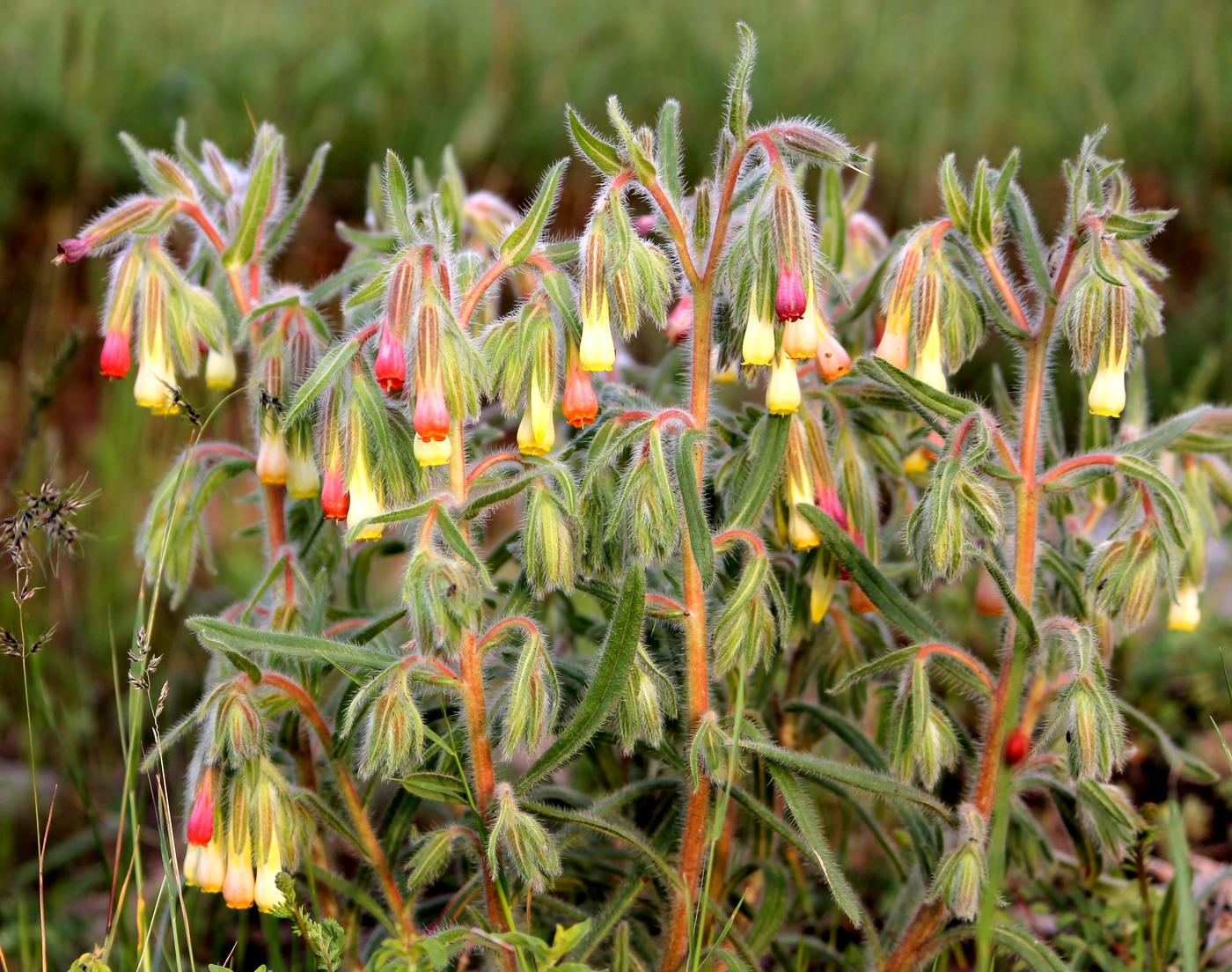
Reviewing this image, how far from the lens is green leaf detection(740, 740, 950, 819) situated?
198 cm

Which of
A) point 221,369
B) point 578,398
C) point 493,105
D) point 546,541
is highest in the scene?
point 493,105

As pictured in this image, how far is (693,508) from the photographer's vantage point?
1872 millimetres

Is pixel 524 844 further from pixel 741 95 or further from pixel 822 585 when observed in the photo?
pixel 741 95

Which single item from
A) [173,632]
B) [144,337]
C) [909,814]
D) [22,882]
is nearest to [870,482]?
[909,814]

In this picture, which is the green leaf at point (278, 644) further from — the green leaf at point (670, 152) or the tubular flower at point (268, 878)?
the green leaf at point (670, 152)

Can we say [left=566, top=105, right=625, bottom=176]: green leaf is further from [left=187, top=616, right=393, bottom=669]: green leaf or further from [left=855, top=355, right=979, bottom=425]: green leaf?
[left=187, top=616, right=393, bottom=669]: green leaf

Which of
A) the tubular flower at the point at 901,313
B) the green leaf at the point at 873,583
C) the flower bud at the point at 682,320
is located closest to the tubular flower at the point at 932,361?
the tubular flower at the point at 901,313

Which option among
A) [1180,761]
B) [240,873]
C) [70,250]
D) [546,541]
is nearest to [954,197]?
[546,541]

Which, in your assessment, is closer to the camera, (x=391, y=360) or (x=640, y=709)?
(x=391, y=360)

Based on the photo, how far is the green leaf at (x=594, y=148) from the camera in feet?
6.21

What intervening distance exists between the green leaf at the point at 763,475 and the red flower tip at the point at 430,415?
511 millimetres

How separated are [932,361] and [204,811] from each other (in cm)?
133

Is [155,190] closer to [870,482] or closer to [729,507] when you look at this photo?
[729,507]

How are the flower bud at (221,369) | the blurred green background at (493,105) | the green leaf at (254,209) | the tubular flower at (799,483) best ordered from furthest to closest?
the blurred green background at (493,105) < the flower bud at (221,369) < the green leaf at (254,209) < the tubular flower at (799,483)
